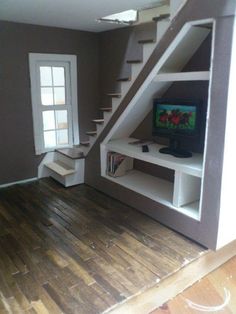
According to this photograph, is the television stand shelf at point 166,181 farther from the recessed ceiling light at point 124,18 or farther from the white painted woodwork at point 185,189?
the recessed ceiling light at point 124,18

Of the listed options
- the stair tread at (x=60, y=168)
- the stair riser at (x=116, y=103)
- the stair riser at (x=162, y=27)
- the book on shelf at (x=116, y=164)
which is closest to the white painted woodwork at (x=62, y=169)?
the stair tread at (x=60, y=168)

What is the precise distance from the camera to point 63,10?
2.97m

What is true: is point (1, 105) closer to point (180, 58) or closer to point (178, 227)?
point (180, 58)

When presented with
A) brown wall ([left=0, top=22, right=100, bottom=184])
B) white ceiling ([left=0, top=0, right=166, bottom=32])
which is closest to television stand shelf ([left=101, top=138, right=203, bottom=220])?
brown wall ([left=0, top=22, right=100, bottom=184])


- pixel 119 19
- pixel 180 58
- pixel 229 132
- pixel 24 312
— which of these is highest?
pixel 119 19

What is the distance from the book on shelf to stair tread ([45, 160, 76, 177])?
2.02 feet

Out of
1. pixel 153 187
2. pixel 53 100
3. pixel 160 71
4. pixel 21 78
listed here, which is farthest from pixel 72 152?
pixel 160 71

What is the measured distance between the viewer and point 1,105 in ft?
12.0

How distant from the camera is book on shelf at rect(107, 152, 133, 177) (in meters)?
3.53

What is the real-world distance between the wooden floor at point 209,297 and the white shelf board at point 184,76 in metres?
1.63

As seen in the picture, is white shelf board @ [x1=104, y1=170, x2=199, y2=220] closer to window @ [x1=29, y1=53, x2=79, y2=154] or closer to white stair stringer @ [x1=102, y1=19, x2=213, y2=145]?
white stair stringer @ [x1=102, y1=19, x2=213, y2=145]

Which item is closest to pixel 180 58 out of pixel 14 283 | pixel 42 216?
pixel 42 216

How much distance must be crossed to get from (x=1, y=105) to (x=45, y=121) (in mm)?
686

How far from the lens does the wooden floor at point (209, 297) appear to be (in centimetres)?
192
